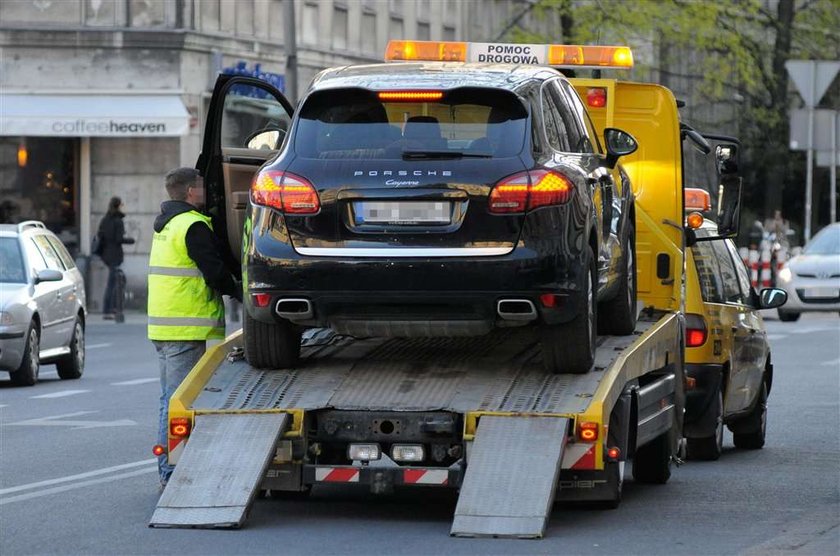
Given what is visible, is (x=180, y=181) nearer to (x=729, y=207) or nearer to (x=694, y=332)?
(x=694, y=332)

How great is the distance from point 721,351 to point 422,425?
169 inches

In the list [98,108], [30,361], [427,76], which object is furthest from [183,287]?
[98,108]

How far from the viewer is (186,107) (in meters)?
38.4

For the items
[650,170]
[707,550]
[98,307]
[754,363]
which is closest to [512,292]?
[707,550]

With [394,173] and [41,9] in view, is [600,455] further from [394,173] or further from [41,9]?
[41,9]

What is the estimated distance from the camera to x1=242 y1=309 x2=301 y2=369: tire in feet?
35.4

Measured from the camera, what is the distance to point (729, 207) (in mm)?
13930

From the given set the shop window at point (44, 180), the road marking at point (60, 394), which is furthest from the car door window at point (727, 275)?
the shop window at point (44, 180)

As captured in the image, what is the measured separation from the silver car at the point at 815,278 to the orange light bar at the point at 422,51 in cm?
2068

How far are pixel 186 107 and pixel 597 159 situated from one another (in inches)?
1075

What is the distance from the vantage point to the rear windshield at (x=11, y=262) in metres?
21.8

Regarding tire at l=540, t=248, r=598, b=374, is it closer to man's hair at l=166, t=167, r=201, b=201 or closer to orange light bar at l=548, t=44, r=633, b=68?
man's hair at l=166, t=167, r=201, b=201

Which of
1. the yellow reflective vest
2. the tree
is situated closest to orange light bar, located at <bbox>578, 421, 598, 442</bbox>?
the yellow reflective vest

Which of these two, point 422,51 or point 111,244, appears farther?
point 111,244
